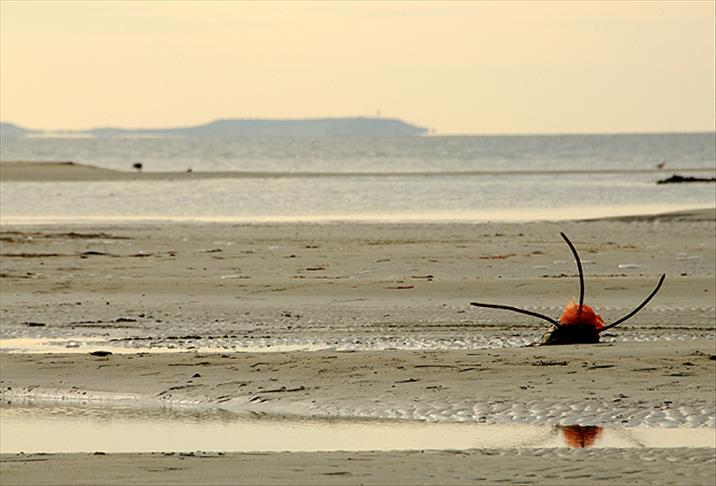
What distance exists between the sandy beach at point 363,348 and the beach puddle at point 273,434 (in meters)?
0.37

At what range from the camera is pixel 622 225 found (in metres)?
36.4

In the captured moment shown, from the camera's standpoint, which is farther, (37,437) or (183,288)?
(183,288)

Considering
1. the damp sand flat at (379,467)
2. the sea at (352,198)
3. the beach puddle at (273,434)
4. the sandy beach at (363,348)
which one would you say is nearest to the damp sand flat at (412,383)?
the sandy beach at (363,348)

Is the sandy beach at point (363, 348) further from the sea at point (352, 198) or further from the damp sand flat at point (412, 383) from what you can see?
the sea at point (352, 198)

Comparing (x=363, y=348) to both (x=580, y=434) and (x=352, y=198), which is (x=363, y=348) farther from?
(x=352, y=198)

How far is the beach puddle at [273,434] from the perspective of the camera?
448 inches

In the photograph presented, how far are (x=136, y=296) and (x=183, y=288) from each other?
3.23 ft

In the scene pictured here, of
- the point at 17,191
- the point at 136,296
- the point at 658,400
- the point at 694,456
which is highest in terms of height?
the point at 17,191

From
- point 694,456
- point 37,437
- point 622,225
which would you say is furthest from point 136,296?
point 622,225

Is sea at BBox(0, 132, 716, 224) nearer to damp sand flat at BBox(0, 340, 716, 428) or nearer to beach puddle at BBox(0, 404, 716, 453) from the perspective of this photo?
damp sand flat at BBox(0, 340, 716, 428)

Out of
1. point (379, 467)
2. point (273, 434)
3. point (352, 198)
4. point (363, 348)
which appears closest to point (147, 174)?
point (352, 198)

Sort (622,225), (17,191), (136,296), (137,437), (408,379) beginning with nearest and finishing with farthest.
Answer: (137,437) < (408,379) < (136,296) < (622,225) < (17,191)

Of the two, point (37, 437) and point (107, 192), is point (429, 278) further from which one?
point (107, 192)

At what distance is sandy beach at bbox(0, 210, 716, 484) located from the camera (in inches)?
407
